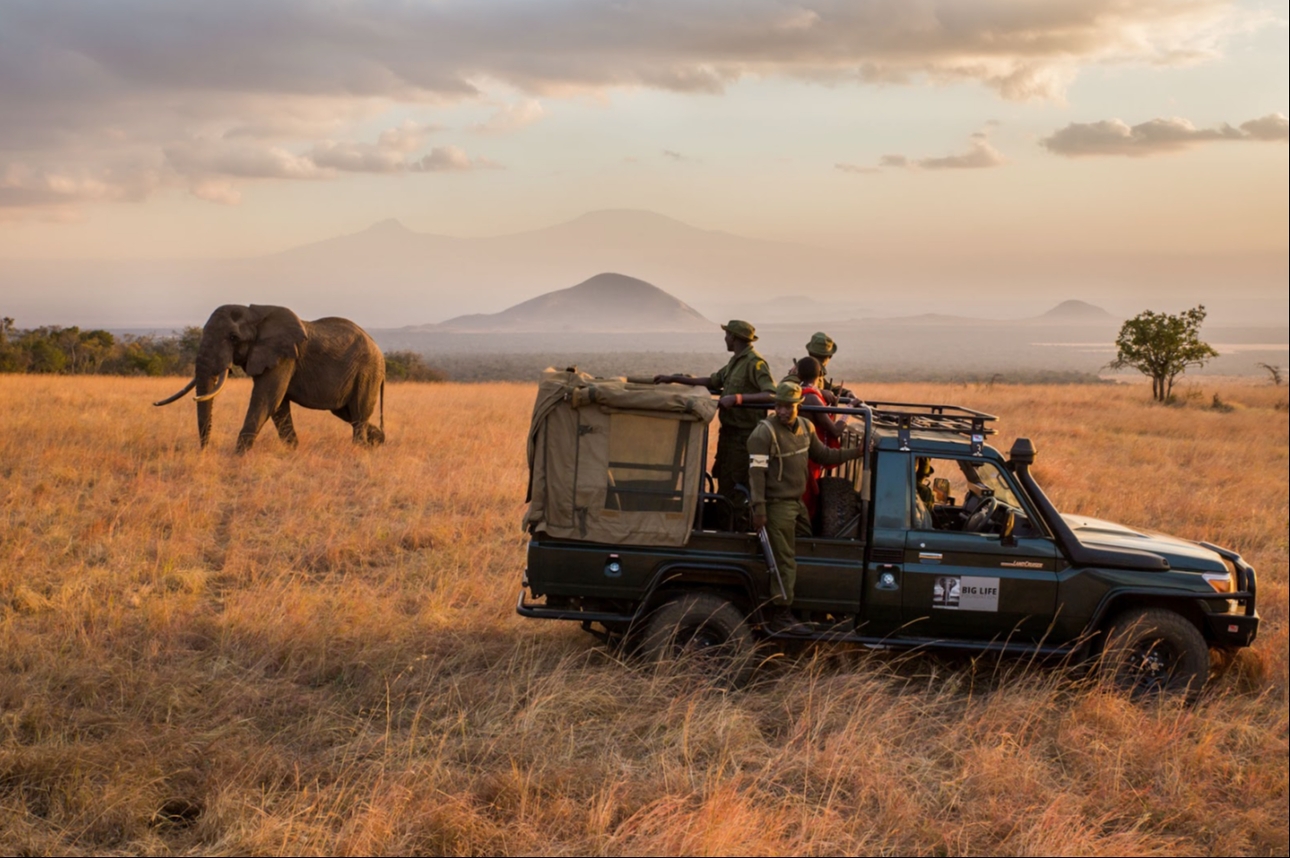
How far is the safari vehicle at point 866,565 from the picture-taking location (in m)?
7.49

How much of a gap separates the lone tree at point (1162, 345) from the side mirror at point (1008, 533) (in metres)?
30.6

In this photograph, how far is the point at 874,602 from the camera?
7559 mm

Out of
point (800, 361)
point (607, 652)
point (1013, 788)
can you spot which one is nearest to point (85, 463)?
point (607, 652)

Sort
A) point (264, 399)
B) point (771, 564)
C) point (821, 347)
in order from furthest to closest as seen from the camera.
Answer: point (264, 399)
point (821, 347)
point (771, 564)

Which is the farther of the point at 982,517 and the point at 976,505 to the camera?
the point at 976,505

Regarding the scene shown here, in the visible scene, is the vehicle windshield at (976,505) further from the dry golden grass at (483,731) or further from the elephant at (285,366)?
the elephant at (285,366)

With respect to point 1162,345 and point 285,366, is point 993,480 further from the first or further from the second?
point 1162,345

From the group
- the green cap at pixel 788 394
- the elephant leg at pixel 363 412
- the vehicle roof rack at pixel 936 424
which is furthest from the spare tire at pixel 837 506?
the elephant leg at pixel 363 412

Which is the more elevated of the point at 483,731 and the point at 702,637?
the point at 702,637

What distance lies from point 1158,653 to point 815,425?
305 centimetres

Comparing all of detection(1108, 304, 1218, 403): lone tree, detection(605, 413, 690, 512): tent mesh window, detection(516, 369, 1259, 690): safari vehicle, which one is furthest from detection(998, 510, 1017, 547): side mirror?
detection(1108, 304, 1218, 403): lone tree

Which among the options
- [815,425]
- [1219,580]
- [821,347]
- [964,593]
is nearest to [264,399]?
[821,347]

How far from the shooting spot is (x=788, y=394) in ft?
24.7

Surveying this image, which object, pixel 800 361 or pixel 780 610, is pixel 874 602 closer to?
pixel 780 610
